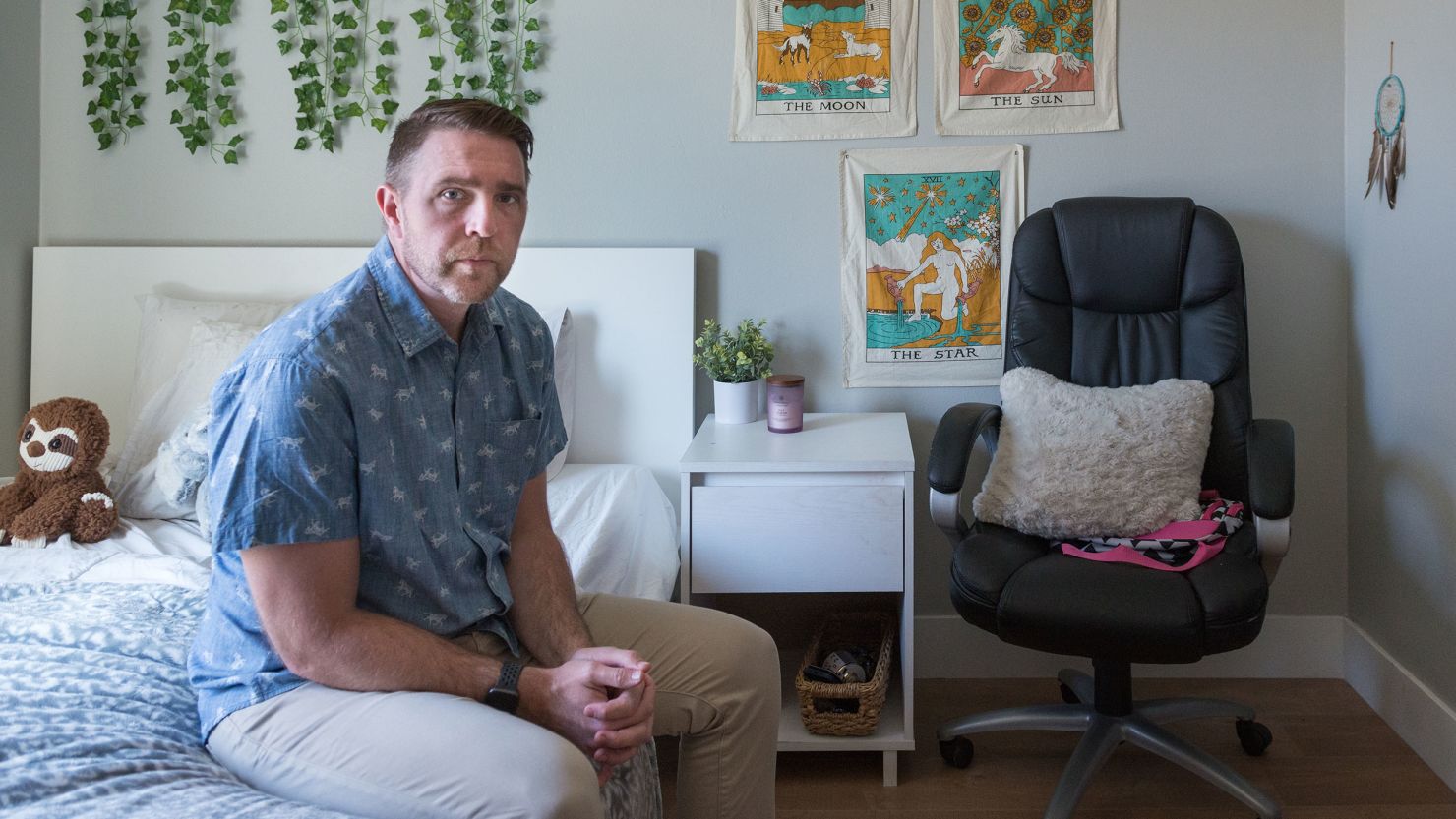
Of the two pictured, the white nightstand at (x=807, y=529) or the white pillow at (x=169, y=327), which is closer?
the white nightstand at (x=807, y=529)

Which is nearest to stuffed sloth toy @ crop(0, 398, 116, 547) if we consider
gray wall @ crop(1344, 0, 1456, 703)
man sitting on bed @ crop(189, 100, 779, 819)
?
man sitting on bed @ crop(189, 100, 779, 819)

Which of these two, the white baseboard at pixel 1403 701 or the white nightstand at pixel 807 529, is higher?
the white nightstand at pixel 807 529

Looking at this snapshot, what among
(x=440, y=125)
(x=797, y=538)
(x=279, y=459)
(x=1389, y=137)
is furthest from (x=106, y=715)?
(x=1389, y=137)

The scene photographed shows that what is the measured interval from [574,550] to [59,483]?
1.03 m

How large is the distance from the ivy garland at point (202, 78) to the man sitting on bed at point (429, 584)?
64.8 inches

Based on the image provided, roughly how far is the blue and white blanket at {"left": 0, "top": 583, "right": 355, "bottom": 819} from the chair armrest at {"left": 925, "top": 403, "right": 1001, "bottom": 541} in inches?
51.1

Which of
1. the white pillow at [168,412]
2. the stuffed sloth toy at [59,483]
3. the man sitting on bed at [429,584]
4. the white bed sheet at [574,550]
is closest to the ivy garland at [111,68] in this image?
the white pillow at [168,412]

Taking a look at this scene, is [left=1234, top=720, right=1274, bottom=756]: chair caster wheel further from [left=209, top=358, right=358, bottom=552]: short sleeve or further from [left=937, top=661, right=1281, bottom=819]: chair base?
[left=209, top=358, right=358, bottom=552]: short sleeve

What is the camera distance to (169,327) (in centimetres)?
284

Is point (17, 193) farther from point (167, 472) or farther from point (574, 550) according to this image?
point (574, 550)

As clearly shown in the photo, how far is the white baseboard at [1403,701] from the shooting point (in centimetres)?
232

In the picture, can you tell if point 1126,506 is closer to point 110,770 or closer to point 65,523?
point 110,770

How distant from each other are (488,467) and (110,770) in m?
0.57

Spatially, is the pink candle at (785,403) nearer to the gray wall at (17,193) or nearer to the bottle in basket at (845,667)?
the bottle in basket at (845,667)
